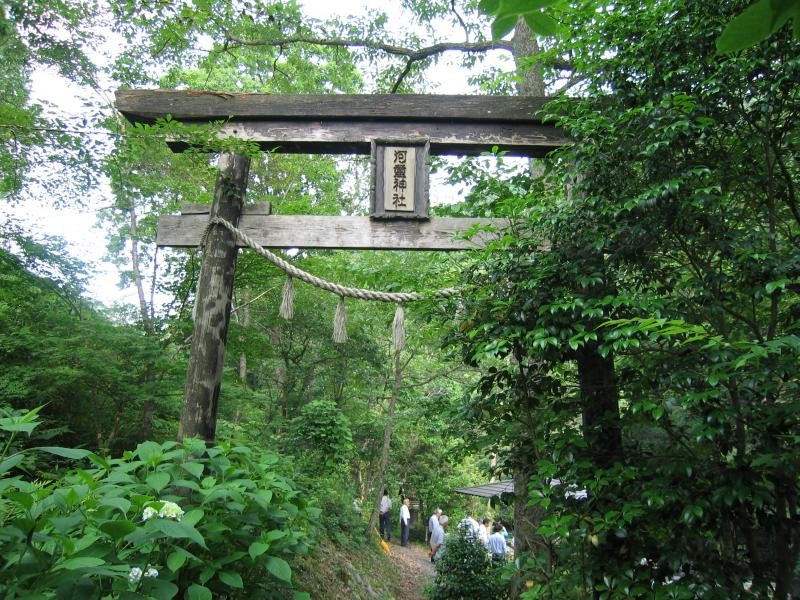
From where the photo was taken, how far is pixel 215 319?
3.92 meters

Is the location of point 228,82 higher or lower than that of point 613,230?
higher

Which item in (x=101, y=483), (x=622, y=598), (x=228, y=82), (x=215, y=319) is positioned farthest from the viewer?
(x=228, y=82)

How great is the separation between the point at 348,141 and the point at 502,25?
3587mm

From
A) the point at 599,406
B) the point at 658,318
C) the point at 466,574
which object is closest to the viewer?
the point at 658,318

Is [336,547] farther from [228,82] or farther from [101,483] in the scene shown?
[228,82]

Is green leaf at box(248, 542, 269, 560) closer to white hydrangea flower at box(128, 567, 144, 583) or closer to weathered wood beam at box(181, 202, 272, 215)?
white hydrangea flower at box(128, 567, 144, 583)

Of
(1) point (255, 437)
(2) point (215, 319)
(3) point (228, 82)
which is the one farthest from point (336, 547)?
(3) point (228, 82)

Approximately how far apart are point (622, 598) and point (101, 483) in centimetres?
227

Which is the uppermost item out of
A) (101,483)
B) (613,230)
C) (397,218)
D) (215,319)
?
(397,218)

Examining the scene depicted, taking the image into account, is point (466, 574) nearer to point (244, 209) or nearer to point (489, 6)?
point (244, 209)

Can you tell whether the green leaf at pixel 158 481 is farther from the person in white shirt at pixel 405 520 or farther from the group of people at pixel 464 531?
the person in white shirt at pixel 405 520

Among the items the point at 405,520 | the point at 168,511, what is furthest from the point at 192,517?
the point at 405,520

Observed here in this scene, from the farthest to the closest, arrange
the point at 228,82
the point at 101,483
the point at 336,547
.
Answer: the point at 228,82 → the point at 336,547 → the point at 101,483

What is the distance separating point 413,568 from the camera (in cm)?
1064
